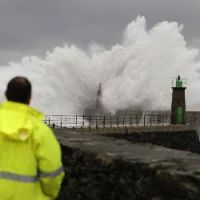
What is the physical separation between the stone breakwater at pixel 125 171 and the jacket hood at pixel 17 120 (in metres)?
0.82

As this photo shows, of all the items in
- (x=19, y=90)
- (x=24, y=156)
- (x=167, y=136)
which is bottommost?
(x=167, y=136)

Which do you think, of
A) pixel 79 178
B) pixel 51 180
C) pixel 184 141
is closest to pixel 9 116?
pixel 51 180

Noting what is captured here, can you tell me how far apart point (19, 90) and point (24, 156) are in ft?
1.12

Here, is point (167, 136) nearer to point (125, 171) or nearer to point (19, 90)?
point (125, 171)

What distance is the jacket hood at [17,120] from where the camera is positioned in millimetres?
3014

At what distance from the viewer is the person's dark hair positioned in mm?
3152

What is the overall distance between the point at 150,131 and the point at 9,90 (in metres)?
22.7

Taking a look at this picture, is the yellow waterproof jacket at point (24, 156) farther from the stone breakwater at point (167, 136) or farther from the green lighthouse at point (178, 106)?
the green lighthouse at point (178, 106)

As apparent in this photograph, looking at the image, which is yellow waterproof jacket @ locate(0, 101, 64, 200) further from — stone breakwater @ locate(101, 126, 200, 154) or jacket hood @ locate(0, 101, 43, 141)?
stone breakwater @ locate(101, 126, 200, 154)

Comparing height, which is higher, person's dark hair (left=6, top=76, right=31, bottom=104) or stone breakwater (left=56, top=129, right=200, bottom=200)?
person's dark hair (left=6, top=76, right=31, bottom=104)

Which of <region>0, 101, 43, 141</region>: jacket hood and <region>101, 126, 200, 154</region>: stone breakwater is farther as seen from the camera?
<region>101, 126, 200, 154</region>: stone breakwater

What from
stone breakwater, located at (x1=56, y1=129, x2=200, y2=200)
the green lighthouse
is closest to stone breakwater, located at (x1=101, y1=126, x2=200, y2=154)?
the green lighthouse

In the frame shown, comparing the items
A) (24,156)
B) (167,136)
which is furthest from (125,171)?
(167,136)

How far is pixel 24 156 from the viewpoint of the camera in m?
3.05
